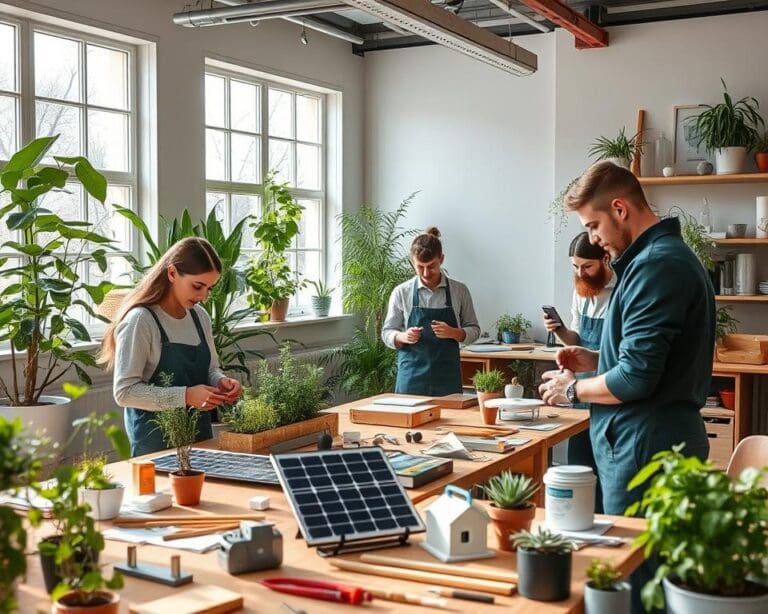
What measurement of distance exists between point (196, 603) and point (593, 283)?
11.0 feet

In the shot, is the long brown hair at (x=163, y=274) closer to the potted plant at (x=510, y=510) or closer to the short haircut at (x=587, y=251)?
the short haircut at (x=587, y=251)

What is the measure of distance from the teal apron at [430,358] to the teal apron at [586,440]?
119cm

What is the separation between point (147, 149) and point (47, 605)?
508 centimetres

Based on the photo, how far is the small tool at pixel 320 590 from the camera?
2.08 meters

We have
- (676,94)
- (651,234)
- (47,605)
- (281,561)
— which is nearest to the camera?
(47,605)

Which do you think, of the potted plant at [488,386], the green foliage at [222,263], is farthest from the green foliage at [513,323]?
the potted plant at [488,386]

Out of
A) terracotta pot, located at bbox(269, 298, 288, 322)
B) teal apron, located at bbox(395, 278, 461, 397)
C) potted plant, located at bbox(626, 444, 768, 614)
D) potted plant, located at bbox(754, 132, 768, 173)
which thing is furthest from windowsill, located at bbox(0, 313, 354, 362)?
potted plant, located at bbox(626, 444, 768, 614)

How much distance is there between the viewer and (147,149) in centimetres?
677

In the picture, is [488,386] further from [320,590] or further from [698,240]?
[698,240]

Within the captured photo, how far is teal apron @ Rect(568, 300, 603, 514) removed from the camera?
13.2ft

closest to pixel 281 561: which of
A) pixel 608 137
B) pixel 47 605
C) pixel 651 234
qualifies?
pixel 47 605

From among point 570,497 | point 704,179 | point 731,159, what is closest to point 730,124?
point 731,159

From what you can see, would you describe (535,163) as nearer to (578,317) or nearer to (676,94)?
(676,94)

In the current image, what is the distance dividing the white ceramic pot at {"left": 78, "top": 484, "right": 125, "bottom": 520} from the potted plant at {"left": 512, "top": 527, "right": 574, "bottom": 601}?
1.16 metres
